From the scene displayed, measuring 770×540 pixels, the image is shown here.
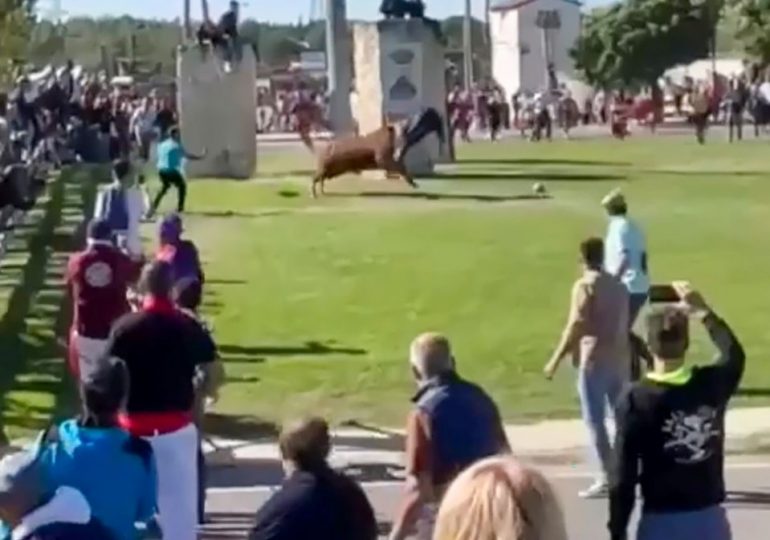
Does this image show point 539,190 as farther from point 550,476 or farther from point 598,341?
point 598,341

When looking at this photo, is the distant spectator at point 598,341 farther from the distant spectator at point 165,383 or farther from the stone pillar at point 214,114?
the stone pillar at point 214,114

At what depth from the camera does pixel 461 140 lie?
68.1 m

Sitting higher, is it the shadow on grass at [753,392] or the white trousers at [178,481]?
the white trousers at [178,481]

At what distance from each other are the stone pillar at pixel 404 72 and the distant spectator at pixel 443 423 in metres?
37.2

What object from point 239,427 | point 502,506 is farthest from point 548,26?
point 502,506

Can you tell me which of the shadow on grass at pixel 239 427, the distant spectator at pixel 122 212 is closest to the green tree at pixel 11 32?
the distant spectator at pixel 122 212

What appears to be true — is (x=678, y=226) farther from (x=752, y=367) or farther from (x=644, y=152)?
(x=644, y=152)

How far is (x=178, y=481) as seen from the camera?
11.5 m

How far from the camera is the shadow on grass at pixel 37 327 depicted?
17.9m

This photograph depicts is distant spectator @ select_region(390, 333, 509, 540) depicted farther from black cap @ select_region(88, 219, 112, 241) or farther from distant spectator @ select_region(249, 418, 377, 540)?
black cap @ select_region(88, 219, 112, 241)

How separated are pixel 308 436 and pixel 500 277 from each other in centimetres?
1880

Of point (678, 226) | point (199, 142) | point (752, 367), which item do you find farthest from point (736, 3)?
point (752, 367)

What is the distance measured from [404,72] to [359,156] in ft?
20.2

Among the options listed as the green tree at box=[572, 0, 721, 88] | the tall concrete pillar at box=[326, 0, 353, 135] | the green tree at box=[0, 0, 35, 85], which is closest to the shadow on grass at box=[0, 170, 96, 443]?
the green tree at box=[0, 0, 35, 85]
